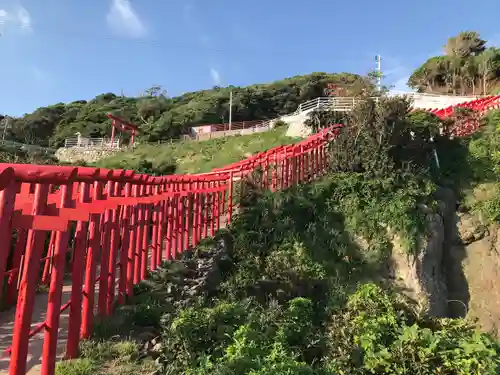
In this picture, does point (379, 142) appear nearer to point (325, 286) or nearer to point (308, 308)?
point (325, 286)

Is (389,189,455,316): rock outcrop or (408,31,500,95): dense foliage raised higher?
(408,31,500,95): dense foliage

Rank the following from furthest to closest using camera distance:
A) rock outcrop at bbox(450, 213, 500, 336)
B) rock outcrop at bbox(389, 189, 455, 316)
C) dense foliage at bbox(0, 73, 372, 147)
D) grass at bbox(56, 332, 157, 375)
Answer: dense foliage at bbox(0, 73, 372, 147)
rock outcrop at bbox(450, 213, 500, 336)
rock outcrop at bbox(389, 189, 455, 316)
grass at bbox(56, 332, 157, 375)

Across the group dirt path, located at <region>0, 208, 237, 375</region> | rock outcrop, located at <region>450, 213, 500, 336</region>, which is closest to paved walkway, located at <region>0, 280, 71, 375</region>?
dirt path, located at <region>0, 208, 237, 375</region>

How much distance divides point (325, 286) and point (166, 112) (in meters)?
41.3

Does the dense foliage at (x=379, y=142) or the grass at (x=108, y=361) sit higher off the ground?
the dense foliage at (x=379, y=142)

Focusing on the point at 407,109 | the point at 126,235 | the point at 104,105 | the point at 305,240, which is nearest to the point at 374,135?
the point at 407,109

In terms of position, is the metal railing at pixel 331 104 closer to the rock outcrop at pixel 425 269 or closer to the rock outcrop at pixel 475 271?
the rock outcrop at pixel 475 271

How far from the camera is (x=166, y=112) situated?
4619 centimetres

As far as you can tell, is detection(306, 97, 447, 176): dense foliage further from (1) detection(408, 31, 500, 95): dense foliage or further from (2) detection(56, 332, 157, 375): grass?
(1) detection(408, 31, 500, 95): dense foliage

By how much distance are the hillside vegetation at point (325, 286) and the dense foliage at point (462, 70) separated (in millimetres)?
23283

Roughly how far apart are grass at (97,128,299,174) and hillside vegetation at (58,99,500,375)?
8343 millimetres

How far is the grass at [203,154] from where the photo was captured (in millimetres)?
19797

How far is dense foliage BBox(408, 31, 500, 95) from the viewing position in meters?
32.5

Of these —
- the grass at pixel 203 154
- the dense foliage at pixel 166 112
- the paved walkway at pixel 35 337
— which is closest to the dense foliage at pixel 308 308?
the paved walkway at pixel 35 337
